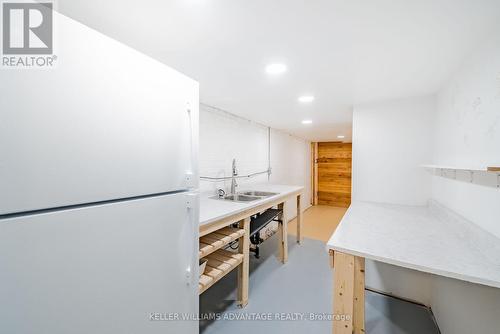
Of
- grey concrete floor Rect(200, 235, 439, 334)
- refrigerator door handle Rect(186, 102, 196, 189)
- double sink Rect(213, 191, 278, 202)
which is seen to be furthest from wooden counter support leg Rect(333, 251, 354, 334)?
double sink Rect(213, 191, 278, 202)

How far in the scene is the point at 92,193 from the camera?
679mm

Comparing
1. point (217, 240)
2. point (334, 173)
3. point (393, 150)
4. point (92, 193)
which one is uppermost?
point (393, 150)

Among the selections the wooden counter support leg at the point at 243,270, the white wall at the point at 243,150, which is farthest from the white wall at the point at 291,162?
the wooden counter support leg at the point at 243,270

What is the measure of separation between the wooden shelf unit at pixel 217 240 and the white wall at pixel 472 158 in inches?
60.7

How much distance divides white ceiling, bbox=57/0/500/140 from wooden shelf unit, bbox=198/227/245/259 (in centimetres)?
132

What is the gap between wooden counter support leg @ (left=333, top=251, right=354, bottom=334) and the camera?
1.13 m

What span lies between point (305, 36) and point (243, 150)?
218cm

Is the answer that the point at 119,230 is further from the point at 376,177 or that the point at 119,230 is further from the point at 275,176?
the point at 275,176

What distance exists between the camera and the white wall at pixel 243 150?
8.06 feet

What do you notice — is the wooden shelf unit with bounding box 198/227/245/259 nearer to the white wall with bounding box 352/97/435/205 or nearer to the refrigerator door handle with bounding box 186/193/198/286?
the refrigerator door handle with bounding box 186/193/198/286

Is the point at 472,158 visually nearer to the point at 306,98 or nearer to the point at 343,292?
the point at 343,292

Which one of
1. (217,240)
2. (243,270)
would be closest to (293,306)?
(243,270)

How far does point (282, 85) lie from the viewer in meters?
1.80

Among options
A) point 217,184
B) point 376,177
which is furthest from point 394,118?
point 217,184
